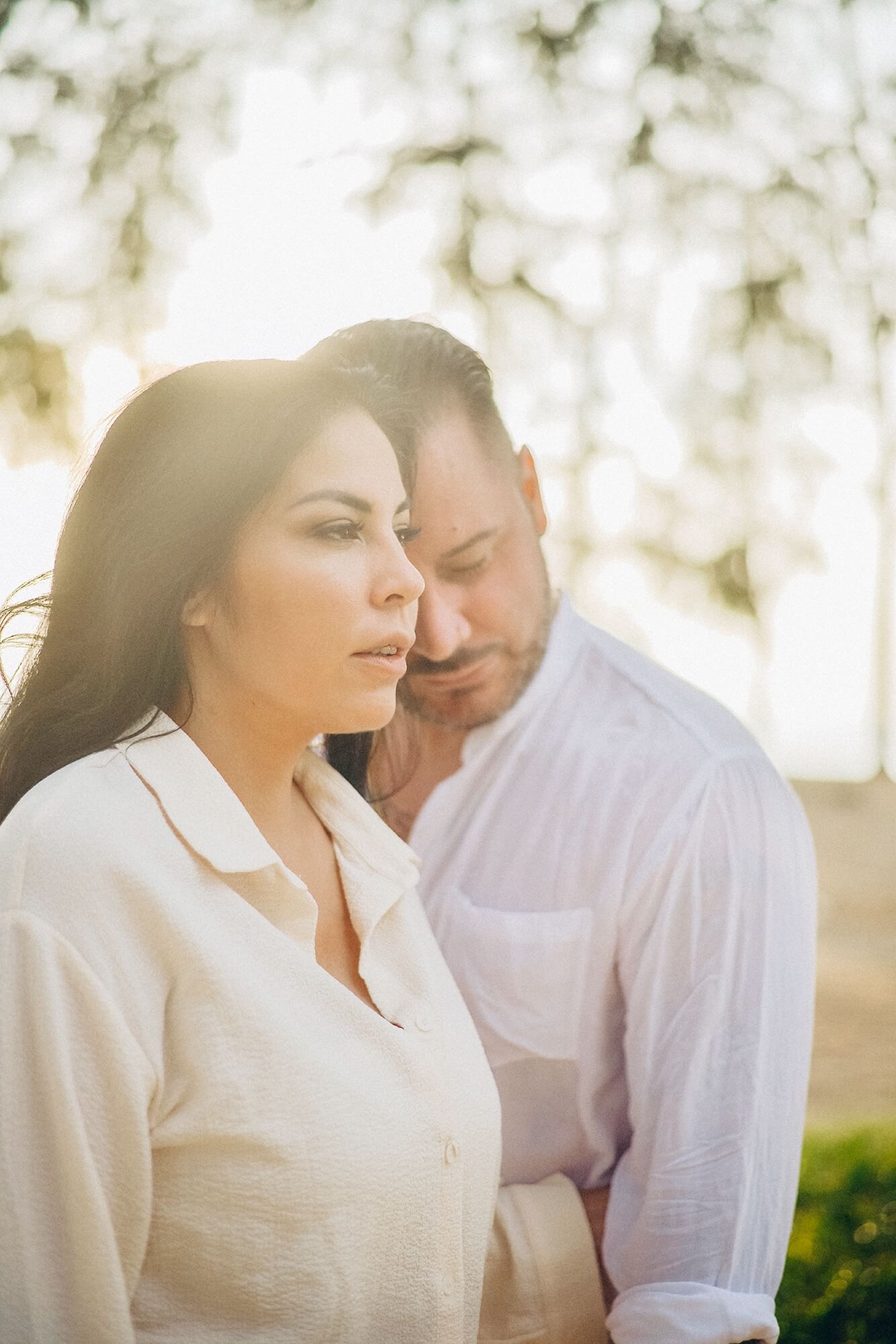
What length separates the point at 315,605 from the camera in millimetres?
1887

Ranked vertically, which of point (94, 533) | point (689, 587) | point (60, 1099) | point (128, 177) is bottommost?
point (689, 587)

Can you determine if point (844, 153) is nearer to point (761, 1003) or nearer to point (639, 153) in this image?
point (639, 153)

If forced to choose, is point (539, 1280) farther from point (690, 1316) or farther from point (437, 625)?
point (437, 625)

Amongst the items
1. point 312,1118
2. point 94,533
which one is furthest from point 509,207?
point 312,1118

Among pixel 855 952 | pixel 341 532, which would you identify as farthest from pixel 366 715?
pixel 855 952

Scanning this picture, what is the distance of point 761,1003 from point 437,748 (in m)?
0.86


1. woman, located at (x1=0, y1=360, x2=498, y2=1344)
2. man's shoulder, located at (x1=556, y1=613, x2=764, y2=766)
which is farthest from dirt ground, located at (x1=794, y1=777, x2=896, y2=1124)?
woman, located at (x1=0, y1=360, x2=498, y2=1344)

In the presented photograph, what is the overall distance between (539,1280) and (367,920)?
0.70m

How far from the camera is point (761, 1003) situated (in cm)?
228

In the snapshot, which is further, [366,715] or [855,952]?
[855,952]

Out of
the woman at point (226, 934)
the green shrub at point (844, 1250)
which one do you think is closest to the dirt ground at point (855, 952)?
the green shrub at point (844, 1250)

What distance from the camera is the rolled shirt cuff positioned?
210cm

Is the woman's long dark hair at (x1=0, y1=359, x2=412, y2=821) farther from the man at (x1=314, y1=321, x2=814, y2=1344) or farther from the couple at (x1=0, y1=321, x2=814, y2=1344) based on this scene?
the man at (x1=314, y1=321, x2=814, y2=1344)

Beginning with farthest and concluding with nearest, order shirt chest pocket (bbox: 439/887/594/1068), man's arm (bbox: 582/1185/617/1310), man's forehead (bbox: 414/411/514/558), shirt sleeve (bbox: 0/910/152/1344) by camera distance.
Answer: man's forehead (bbox: 414/411/514/558)
shirt chest pocket (bbox: 439/887/594/1068)
man's arm (bbox: 582/1185/617/1310)
shirt sleeve (bbox: 0/910/152/1344)
